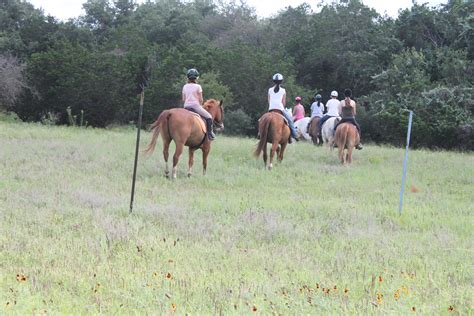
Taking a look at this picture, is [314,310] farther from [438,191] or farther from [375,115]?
[375,115]

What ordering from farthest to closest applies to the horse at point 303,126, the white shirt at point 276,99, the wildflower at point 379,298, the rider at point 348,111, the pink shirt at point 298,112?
the pink shirt at point 298,112
the horse at point 303,126
the rider at point 348,111
the white shirt at point 276,99
the wildflower at point 379,298

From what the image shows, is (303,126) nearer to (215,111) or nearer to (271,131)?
(271,131)

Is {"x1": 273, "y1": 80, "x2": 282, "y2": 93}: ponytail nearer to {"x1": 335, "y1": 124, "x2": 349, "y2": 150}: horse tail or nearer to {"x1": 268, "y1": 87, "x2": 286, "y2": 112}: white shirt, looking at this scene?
{"x1": 268, "y1": 87, "x2": 286, "y2": 112}: white shirt

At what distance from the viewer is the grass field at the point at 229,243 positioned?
4871 mm

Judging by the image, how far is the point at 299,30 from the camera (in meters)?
47.5

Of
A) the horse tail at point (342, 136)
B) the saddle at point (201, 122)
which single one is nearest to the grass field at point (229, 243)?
the saddle at point (201, 122)

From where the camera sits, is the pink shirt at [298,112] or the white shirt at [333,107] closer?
the white shirt at [333,107]

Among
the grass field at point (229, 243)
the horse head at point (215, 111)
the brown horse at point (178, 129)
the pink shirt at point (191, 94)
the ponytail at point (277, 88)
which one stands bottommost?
the grass field at point (229, 243)

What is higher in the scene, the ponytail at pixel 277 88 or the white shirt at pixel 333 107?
the ponytail at pixel 277 88

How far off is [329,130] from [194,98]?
20.2ft

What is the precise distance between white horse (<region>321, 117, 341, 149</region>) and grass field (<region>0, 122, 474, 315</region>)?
4.36 m

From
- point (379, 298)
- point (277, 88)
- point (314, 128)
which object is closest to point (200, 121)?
point (277, 88)

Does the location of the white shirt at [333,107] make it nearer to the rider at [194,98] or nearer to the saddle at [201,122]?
the rider at [194,98]

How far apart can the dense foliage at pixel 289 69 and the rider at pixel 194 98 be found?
17.6 m
